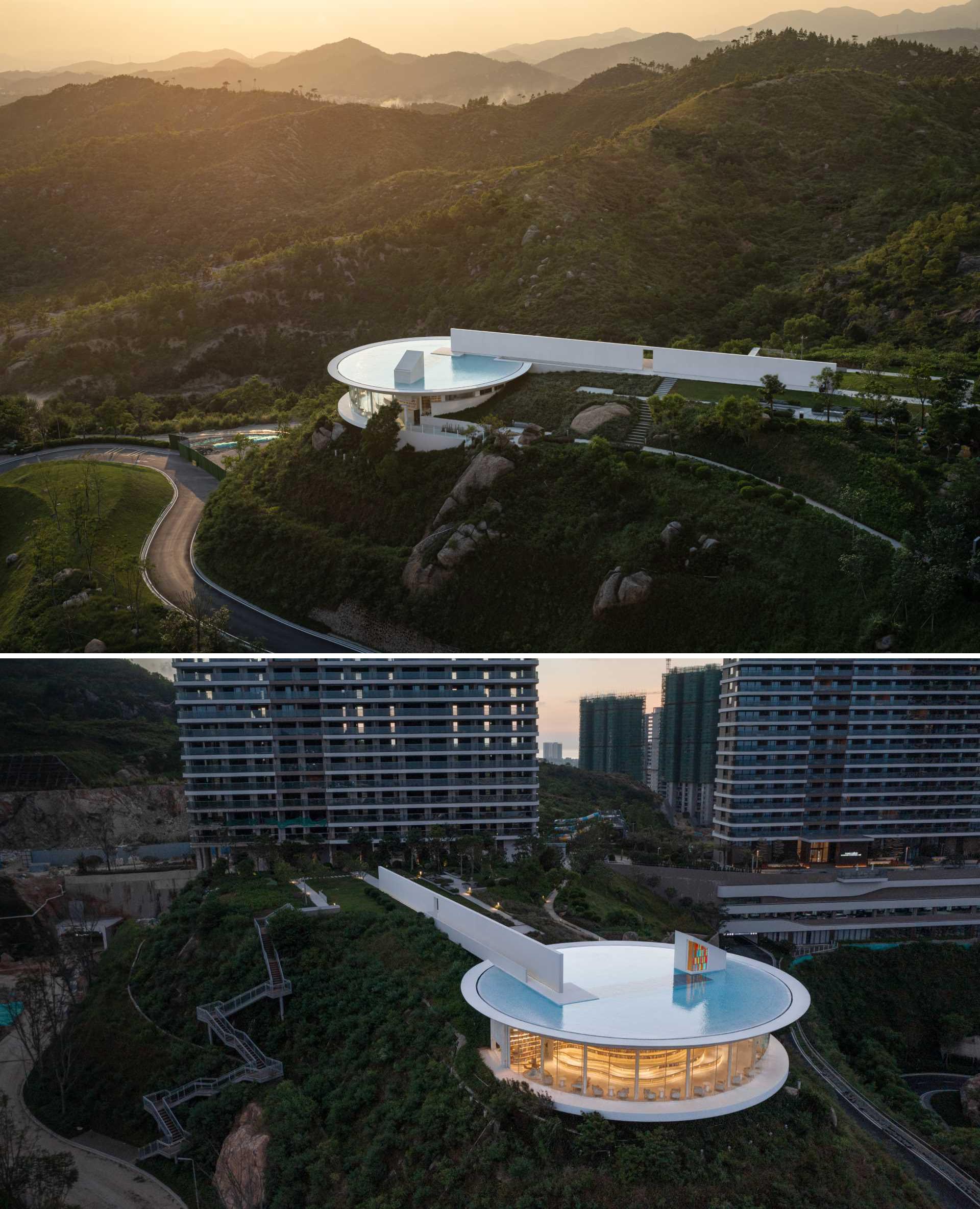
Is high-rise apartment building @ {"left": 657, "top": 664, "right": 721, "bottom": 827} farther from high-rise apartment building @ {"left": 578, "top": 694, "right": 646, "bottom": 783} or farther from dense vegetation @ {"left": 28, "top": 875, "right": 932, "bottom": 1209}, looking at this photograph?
dense vegetation @ {"left": 28, "top": 875, "right": 932, "bottom": 1209}

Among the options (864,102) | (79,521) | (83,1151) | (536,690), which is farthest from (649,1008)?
(864,102)

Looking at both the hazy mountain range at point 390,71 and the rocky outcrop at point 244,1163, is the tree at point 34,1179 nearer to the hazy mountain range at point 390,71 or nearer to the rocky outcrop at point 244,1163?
the rocky outcrop at point 244,1163

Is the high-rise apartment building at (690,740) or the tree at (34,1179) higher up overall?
the tree at (34,1179)

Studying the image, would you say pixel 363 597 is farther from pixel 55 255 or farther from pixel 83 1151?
pixel 55 255

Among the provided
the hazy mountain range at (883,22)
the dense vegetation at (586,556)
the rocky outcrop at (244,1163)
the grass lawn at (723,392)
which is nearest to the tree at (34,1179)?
the rocky outcrop at (244,1163)

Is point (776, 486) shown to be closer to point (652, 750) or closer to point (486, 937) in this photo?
point (486, 937)

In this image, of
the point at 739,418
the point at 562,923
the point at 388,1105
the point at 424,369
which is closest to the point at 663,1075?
the point at 388,1105
